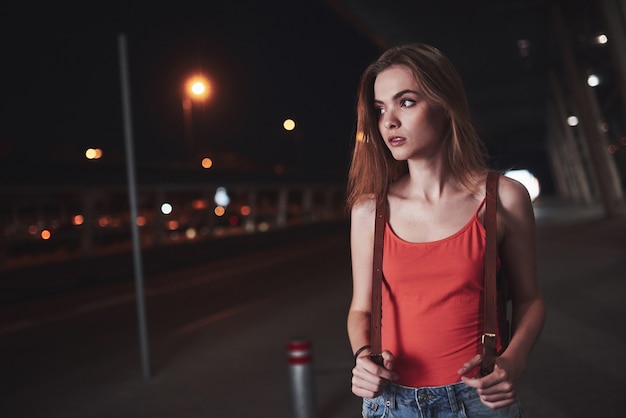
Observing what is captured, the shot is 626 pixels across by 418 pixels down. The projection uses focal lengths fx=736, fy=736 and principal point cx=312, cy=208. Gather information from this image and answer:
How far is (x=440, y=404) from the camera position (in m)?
2.10

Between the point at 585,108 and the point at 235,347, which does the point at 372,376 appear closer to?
the point at 235,347

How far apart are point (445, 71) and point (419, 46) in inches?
4.4

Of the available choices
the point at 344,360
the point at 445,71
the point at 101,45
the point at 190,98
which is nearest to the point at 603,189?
the point at 190,98

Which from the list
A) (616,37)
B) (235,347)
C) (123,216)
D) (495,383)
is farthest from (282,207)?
(495,383)

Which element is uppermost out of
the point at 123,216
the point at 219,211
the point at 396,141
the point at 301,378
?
the point at 219,211

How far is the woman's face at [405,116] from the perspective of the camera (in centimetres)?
221

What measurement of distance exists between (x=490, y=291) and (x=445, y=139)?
54 centimetres

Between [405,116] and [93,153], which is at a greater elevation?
[93,153]

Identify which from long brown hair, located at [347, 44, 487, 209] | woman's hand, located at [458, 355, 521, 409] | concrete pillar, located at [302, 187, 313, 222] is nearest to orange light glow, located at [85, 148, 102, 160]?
concrete pillar, located at [302, 187, 313, 222]

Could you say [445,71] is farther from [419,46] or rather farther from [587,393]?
[587,393]

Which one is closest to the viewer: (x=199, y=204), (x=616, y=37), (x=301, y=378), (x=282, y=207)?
(x=301, y=378)

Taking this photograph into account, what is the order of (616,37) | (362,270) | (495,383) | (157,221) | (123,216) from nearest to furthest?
(495,383)
(362,270)
(616,37)
(123,216)
(157,221)

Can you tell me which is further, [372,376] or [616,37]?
[616,37]

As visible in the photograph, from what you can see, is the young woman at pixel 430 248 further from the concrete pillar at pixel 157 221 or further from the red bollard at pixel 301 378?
the concrete pillar at pixel 157 221
